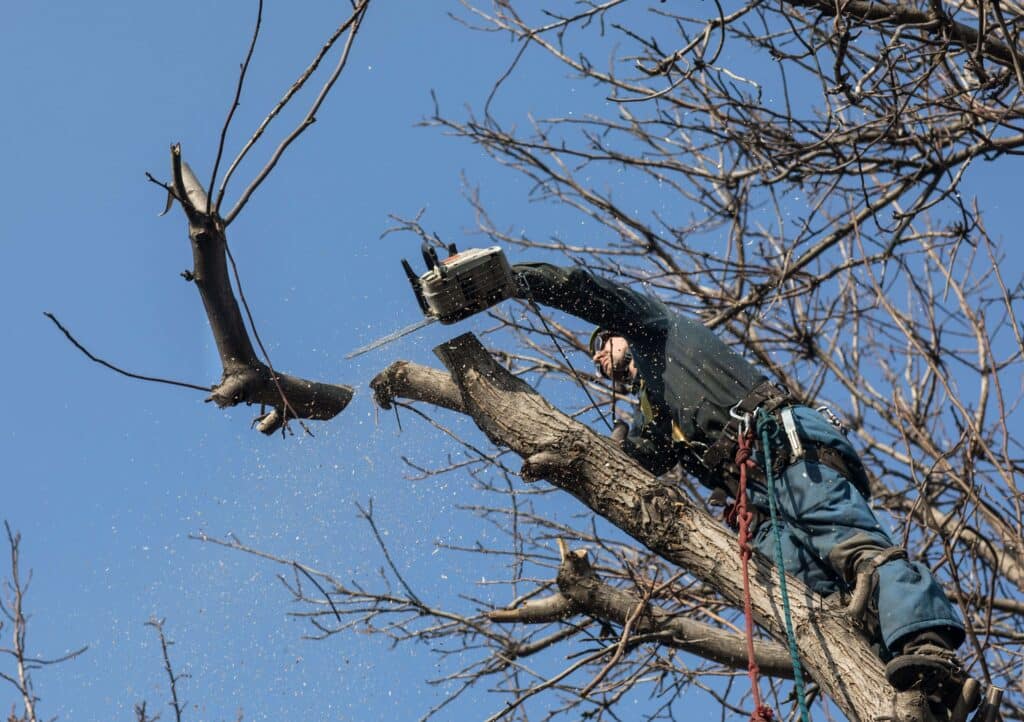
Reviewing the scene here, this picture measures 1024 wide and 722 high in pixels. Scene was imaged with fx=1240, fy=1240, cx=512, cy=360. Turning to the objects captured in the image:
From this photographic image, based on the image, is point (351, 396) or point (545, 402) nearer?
point (545, 402)

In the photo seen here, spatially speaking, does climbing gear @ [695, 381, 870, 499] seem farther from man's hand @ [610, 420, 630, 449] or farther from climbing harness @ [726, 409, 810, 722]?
man's hand @ [610, 420, 630, 449]

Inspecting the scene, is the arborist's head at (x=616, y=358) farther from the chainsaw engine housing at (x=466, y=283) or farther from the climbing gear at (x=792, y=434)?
the chainsaw engine housing at (x=466, y=283)

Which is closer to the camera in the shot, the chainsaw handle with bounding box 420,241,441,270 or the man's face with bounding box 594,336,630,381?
the chainsaw handle with bounding box 420,241,441,270

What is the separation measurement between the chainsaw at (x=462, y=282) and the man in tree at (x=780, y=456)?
16cm

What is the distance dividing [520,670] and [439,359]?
6.78ft

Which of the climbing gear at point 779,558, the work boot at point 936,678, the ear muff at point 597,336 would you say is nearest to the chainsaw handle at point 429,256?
the ear muff at point 597,336

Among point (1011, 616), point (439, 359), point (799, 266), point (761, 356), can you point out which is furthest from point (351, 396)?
point (1011, 616)

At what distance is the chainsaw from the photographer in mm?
4234

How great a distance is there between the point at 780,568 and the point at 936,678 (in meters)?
0.54

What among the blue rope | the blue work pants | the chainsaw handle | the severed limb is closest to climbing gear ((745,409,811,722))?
the blue rope

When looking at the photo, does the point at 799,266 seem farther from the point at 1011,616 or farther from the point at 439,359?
the point at 439,359

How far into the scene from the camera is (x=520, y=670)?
5.80 meters

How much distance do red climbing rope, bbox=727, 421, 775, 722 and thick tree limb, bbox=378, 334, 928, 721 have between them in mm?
87

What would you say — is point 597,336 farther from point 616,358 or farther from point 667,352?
point 667,352
